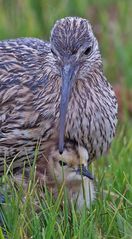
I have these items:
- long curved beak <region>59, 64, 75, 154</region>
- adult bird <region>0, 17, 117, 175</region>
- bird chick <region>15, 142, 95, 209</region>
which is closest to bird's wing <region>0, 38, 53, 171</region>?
adult bird <region>0, 17, 117, 175</region>

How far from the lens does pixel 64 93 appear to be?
200 inches

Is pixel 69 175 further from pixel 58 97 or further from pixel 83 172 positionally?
pixel 58 97

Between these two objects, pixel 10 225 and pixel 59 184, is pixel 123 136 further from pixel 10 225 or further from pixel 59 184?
pixel 10 225

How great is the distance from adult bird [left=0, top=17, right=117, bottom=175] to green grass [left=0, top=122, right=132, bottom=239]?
29 centimetres

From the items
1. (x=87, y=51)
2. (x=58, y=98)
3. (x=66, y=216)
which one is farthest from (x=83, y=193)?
(x=87, y=51)

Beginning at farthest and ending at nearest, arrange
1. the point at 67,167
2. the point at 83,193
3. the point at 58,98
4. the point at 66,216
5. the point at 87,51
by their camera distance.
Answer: the point at 58,98, the point at 87,51, the point at 67,167, the point at 83,193, the point at 66,216

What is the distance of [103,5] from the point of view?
9.11 meters

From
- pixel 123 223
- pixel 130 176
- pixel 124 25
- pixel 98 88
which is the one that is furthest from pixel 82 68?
pixel 124 25

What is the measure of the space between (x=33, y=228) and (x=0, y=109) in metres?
1.05

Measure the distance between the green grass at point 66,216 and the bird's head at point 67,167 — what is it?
0.49 feet

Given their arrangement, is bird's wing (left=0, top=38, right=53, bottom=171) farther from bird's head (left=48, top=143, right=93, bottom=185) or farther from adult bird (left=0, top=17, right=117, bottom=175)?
bird's head (left=48, top=143, right=93, bottom=185)

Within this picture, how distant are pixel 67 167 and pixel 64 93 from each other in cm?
38

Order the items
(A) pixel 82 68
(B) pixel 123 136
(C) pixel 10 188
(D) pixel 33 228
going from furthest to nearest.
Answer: (B) pixel 123 136
(A) pixel 82 68
(C) pixel 10 188
(D) pixel 33 228

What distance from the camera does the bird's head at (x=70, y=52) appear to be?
201 inches
